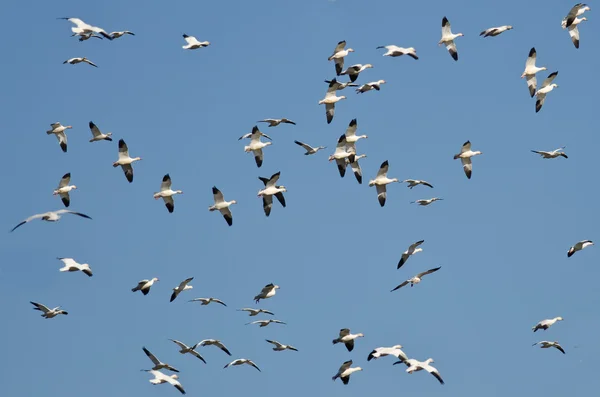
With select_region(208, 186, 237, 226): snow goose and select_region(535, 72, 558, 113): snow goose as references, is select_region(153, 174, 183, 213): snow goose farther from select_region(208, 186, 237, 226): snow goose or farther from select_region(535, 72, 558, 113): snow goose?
select_region(535, 72, 558, 113): snow goose

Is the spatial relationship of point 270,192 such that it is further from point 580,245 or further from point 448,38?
point 580,245

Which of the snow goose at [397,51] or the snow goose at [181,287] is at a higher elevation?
the snow goose at [397,51]

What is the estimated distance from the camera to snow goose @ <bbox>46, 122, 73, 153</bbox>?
49438 millimetres

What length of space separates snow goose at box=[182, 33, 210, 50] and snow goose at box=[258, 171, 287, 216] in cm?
450

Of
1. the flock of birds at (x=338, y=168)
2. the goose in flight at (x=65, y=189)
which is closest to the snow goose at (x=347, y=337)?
the flock of birds at (x=338, y=168)

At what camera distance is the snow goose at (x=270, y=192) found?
48.3 meters

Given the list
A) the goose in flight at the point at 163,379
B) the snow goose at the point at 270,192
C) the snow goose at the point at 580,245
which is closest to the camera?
the goose in flight at the point at 163,379

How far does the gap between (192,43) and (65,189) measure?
19.8 feet

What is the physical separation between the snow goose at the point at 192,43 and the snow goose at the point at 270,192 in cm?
450

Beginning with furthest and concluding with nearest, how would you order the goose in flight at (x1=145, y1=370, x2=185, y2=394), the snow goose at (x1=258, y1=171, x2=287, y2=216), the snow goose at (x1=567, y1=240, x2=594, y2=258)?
the snow goose at (x1=258, y1=171, x2=287, y2=216), the snow goose at (x1=567, y1=240, x2=594, y2=258), the goose in flight at (x1=145, y1=370, x2=185, y2=394)

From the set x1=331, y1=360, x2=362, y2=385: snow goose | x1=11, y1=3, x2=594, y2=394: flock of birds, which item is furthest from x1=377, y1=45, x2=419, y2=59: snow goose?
x1=331, y1=360, x2=362, y2=385: snow goose

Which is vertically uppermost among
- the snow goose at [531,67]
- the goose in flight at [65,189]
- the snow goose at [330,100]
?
the snow goose at [531,67]

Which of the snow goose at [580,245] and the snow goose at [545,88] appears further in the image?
the snow goose at [545,88]

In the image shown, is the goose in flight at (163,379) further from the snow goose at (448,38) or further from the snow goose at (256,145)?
the snow goose at (448,38)
